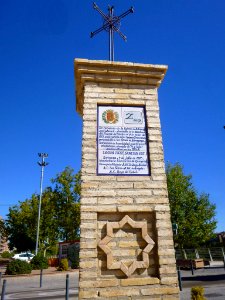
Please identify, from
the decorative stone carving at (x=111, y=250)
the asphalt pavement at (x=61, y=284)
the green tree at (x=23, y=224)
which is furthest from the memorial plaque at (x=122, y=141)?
the green tree at (x=23, y=224)

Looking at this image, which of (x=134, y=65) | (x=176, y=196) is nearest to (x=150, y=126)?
(x=134, y=65)

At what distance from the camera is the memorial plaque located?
483 cm

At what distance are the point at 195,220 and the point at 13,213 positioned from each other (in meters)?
25.3

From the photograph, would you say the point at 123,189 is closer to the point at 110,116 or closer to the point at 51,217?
the point at 110,116

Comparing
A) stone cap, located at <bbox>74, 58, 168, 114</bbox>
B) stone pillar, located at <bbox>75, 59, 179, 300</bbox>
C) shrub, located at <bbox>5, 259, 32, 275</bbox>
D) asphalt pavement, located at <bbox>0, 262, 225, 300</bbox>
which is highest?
stone cap, located at <bbox>74, 58, 168, 114</bbox>

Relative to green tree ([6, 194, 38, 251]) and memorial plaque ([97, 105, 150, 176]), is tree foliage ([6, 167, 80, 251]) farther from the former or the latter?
memorial plaque ([97, 105, 150, 176])

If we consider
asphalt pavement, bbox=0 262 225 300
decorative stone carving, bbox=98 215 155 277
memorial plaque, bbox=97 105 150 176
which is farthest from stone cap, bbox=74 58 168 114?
asphalt pavement, bbox=0 262 225 300

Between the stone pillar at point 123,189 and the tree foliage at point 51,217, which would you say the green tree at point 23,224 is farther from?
the stone pillar at point 123,189

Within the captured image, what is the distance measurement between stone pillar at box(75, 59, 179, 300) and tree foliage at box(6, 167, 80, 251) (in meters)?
30.5

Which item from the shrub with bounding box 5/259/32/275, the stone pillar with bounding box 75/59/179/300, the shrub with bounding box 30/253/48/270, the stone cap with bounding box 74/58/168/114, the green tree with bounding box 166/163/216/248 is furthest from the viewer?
the green tree with bounding box 166/163/216/248

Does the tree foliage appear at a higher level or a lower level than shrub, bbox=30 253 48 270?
higher

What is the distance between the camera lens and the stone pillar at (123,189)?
4188mm

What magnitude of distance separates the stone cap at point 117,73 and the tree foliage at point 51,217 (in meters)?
30.5

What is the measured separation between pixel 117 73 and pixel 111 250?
325 cm
